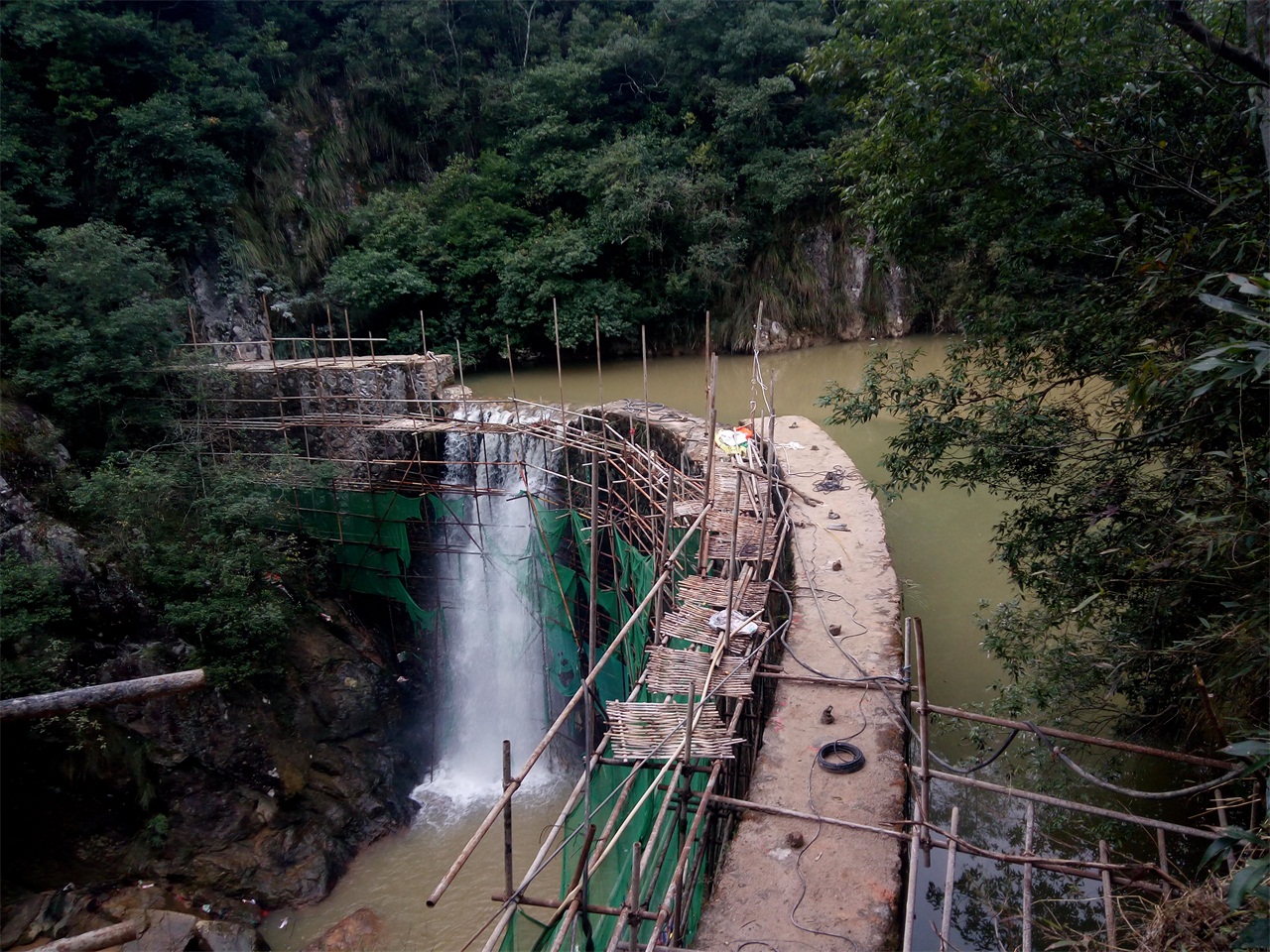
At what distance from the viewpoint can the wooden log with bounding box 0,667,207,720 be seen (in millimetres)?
2293

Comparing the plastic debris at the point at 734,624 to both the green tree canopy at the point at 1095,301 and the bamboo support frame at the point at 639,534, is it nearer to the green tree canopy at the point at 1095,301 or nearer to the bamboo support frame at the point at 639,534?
the bamboo support frame at the point at 639,534

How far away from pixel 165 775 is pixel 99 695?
5580 millimetres

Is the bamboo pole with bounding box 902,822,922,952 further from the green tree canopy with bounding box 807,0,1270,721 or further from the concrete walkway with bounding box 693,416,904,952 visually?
the green tree canopy with bounding box 807,0,1270,721

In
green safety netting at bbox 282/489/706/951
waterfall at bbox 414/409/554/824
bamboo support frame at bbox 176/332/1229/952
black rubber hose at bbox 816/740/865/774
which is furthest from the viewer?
waterfall at bbox 414/409/554/824

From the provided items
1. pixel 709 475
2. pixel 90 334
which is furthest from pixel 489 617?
pixel 90 334

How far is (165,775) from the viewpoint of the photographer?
6.98 meters

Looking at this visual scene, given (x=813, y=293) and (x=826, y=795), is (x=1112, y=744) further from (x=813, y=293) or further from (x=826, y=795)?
(x=813, y=293)

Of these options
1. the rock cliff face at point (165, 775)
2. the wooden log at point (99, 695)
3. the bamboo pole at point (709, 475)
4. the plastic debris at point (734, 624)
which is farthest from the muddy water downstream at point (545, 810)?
the wooden log at point (99, 695)

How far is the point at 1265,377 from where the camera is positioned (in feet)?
9.39

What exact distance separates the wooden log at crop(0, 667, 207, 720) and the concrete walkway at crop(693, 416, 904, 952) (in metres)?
2.08

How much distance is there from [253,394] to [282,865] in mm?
5240

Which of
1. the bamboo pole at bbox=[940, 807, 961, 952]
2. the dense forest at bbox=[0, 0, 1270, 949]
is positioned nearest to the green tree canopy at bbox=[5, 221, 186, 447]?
the dense forest at bbox=[0, 0, 1270, 949]

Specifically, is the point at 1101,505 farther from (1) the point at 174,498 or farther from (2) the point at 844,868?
(1) the point at 174,498

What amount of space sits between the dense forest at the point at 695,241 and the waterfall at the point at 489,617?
161 cm
